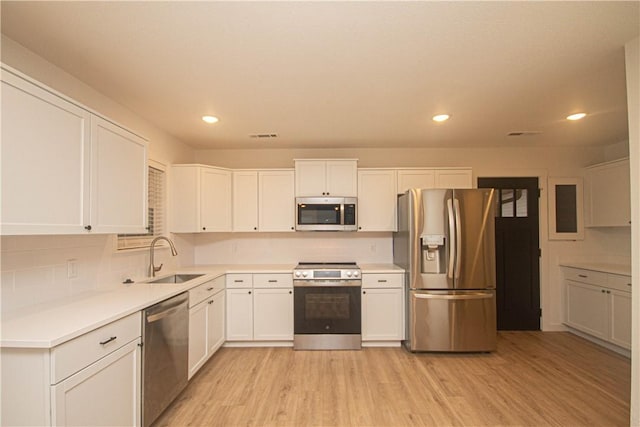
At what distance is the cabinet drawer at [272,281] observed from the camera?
344 cm

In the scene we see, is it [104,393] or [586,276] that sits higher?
[586,276]

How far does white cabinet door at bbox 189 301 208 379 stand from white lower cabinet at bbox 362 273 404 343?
175 centimetres

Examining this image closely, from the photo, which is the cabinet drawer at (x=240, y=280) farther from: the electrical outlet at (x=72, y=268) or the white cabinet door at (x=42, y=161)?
the white cabinet door at (x=42, y=161)

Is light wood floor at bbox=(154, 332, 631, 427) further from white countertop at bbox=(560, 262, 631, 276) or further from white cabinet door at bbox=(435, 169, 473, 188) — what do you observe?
white cabinet door at bbox=(435, 169, 473, 188)

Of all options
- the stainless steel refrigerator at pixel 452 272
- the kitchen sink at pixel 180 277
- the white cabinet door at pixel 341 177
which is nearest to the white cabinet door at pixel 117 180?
the kitchen sink at pixel 180 277

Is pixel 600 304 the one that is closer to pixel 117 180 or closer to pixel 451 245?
pixel 451 245

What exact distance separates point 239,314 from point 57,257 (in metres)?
1.92

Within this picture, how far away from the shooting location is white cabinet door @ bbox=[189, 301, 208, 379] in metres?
2.56

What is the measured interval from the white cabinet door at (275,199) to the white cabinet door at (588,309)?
376cm

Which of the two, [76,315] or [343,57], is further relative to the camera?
[343,57]

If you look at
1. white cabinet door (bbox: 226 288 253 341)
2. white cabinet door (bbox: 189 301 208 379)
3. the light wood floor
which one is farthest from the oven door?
white cabinet door (bbox: 189 301 208 379)

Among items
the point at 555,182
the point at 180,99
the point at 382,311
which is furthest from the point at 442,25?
the point at 555,182

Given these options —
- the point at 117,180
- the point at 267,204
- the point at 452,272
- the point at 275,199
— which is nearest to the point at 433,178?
the point at 452,272

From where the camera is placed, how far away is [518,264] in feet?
13.0
